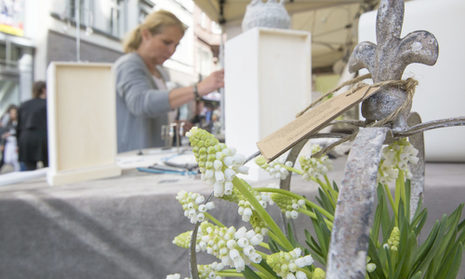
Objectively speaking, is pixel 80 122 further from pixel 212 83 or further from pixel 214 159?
pixel 212 83

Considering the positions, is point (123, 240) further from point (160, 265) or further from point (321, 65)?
point (321, 65)

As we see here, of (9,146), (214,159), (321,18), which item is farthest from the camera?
(321,18)

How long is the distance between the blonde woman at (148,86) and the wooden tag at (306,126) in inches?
53.8

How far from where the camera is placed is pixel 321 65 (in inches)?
218

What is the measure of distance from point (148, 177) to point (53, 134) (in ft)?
0.70

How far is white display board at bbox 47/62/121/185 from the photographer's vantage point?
614 millimetres

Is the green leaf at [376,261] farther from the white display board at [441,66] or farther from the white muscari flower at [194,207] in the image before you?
the white display board at [441,66]

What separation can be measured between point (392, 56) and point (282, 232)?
0.46ft

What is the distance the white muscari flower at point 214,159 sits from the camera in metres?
0.15

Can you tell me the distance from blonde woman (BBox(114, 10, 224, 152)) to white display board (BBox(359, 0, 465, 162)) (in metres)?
1.07

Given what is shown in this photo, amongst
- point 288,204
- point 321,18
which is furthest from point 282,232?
point 321,18

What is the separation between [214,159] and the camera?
15cm

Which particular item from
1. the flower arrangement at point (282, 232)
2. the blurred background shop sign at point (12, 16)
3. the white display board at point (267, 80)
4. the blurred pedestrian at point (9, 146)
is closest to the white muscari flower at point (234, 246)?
the flower arrangement at point (282, 232)

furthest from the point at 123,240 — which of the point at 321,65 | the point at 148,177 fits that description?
the point at 321,65
